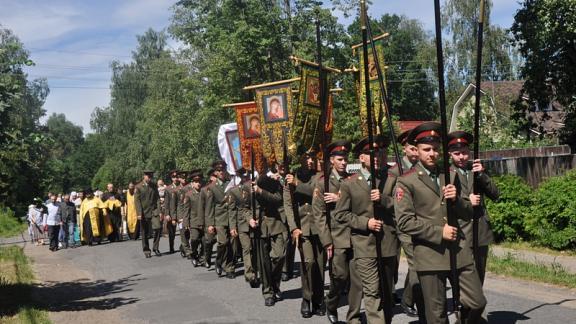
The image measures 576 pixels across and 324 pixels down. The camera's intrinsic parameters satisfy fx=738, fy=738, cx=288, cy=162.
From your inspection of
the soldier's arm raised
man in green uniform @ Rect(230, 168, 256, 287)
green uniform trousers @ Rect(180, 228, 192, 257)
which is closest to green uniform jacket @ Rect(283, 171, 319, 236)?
the soldier's arm raised

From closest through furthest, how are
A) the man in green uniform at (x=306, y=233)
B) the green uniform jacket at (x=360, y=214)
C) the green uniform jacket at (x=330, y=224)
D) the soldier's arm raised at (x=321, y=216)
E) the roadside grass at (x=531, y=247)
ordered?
1. the green uniform jacket at (x=360, y=214)
2. the green uniform jacket at (x=330, y=224)
3. the soldier's arm raised at (x=321, y=216)
4. the man in green uniform at (x=306, y=233)
5. the roadside grass at (x=531, y=247)

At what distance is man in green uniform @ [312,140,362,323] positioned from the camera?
812cm

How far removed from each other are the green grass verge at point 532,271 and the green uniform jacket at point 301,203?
349 cm

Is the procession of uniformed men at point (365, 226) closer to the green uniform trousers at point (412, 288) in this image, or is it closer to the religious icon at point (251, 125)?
the green uniform trousers at point (412, 288)

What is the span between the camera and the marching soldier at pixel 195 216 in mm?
15045

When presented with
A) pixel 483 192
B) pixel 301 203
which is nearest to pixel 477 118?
pixel 483 192

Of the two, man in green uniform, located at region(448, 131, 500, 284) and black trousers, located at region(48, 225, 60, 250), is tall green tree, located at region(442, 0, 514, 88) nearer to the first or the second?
black trousers, located at region(48, 225, 60, 250)

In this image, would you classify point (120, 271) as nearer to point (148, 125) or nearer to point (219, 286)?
point (219, 286)

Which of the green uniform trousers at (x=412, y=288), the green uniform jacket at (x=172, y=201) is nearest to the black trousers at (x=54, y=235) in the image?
the green uniform jacket at (x=172, y=201)

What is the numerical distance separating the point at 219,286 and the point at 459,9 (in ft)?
135

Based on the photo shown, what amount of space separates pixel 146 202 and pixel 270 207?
8.38 meters

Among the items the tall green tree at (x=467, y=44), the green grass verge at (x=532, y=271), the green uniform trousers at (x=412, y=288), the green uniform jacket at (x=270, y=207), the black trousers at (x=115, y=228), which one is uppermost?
the tall green tree at (x=467, y=44)

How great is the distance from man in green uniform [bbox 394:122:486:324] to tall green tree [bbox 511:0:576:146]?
999 cm

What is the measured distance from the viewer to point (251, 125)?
1370 cm
